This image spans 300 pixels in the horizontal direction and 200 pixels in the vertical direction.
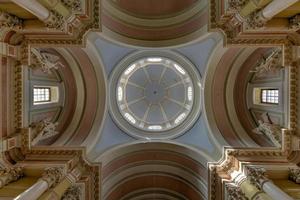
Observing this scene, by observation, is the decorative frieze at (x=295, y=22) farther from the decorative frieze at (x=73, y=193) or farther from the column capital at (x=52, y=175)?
the decorative frieze at (x=73, y=193)

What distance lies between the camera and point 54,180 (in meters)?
14.6

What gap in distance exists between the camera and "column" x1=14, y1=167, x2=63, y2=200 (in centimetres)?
1256

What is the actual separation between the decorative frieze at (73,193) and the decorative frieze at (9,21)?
321 inches

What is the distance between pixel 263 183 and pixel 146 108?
50.9 feet

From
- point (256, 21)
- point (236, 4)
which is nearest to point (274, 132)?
point (256, 21)

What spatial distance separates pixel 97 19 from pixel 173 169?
12.0 meters

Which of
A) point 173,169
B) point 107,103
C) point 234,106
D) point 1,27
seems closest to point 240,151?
point 234,106

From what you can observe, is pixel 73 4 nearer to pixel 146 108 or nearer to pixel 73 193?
pixel 73 193

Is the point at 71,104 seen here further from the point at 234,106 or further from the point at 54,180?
the point at 234,106

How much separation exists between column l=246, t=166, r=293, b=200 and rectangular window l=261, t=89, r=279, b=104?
525cm

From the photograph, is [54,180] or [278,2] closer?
[278,2]

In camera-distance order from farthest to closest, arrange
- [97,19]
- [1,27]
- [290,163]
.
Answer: [97,19], [290,163], [1,27]

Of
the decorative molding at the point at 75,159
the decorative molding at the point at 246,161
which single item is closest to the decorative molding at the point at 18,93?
the decorative molding at the point at 75,159

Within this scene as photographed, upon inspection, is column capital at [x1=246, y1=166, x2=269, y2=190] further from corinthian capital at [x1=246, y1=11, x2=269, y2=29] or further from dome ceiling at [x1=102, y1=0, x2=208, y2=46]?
dome ceiling at [x1=102, y1=0, x2=208, y2=46]
